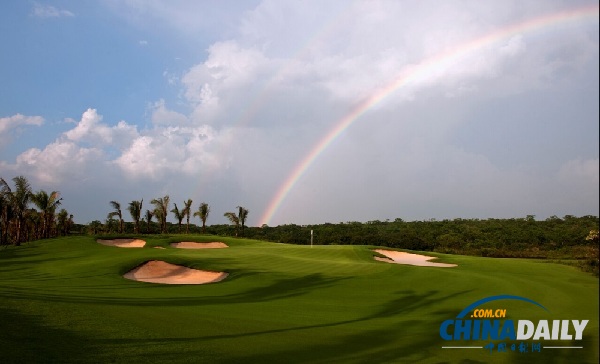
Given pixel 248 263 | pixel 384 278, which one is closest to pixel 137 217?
pixel 248 263

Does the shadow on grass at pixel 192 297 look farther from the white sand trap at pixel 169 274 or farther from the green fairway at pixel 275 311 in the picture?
the white sand trap at pixel 169 274

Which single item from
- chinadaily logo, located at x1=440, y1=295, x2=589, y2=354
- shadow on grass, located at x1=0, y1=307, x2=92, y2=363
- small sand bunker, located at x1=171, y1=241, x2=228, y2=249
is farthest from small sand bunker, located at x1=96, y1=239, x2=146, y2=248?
chinadaily logo, located at x1=440, y1=295, x2=589, y2=354

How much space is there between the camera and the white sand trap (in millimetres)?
27531

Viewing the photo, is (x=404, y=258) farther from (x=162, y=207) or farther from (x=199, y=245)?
(x=162, y=207)

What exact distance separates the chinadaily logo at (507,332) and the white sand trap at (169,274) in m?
16.1

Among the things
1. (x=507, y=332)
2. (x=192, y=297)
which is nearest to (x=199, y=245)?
(x=192, y=297)

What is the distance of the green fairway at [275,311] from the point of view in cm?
1011

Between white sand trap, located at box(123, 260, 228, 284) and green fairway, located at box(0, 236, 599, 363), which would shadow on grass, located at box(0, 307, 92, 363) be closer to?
green fairway, located at box(0, 236, 599, 363)

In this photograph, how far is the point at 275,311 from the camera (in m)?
16.0

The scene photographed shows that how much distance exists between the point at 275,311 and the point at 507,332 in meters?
7.99

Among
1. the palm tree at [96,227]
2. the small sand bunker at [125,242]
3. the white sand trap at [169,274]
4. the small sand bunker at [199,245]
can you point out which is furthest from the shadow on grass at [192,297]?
the palm tree at [96,227]

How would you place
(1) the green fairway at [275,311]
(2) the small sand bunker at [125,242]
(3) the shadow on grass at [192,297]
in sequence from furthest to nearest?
(2) the small sand bunker at [125,242], (3) the shadow on grass at [192,297], (1) the green fairway at [275,311]

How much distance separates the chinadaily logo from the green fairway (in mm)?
307

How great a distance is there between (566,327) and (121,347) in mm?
13304
